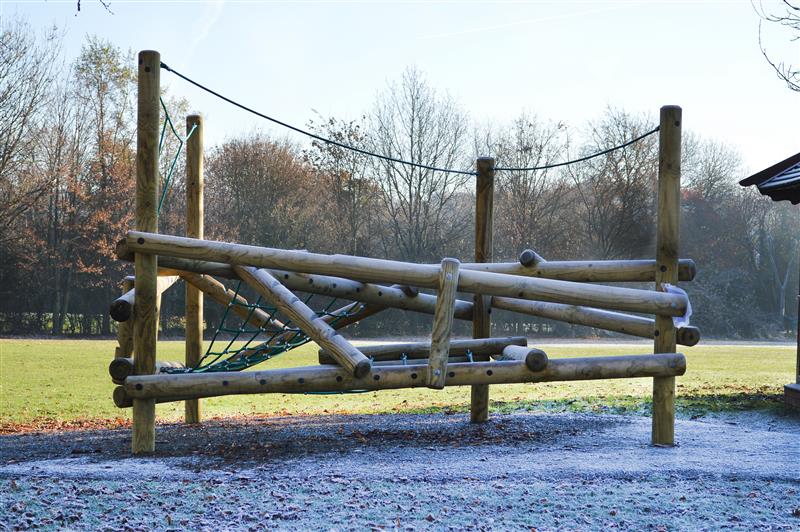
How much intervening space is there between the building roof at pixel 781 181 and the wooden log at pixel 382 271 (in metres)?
3.73

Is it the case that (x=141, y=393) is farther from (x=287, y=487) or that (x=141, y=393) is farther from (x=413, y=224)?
(x=413, y=224)

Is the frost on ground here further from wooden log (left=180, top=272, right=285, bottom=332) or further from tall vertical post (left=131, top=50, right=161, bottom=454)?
wooden log (left=180, top=272, right=285, bottom=332)

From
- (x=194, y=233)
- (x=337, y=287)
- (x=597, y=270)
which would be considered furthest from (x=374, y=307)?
(x=194, y=233)

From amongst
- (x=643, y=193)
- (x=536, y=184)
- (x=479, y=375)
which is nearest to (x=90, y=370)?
(x=479, y=375)

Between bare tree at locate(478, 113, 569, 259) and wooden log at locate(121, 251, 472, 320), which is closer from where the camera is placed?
wooden log at locate(121, 251, 472, 320)

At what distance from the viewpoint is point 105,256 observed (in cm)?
2827

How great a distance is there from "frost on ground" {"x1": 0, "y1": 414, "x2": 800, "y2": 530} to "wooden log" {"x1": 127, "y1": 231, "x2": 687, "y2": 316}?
1.19 metres

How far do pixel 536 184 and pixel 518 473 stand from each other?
26.7 meters

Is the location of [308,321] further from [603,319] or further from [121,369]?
[603,319]

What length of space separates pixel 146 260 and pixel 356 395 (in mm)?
8422

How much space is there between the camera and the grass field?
1002 cm

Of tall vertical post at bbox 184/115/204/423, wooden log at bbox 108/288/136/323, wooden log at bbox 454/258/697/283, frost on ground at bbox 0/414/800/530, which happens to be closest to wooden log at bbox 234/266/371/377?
frost on ground at bbox 0/414/800/530

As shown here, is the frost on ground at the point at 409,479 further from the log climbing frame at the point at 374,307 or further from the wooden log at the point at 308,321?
the wooden log at the point at 308,321

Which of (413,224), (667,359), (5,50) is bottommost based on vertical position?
(667,359)
